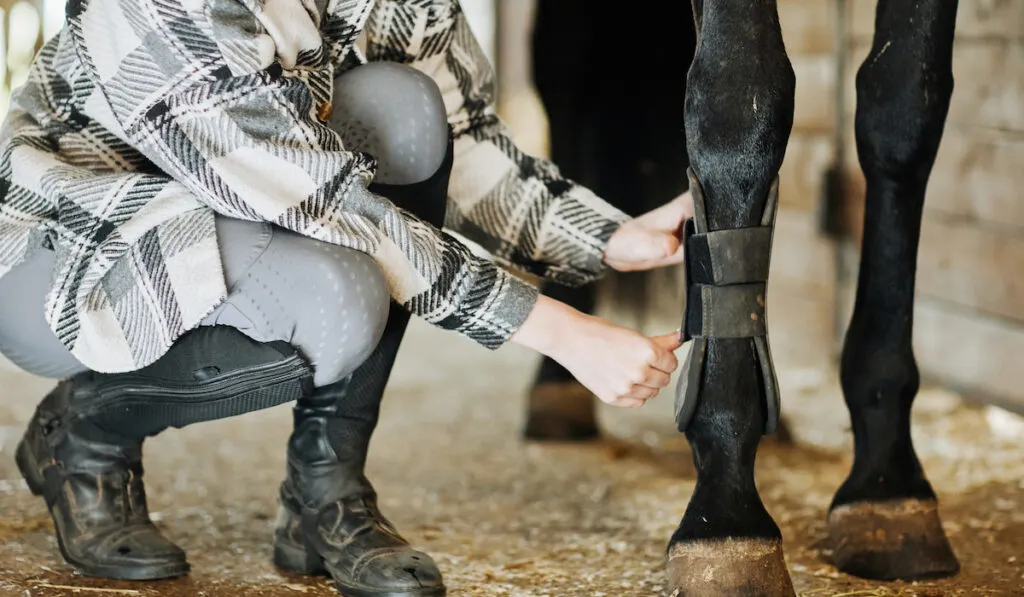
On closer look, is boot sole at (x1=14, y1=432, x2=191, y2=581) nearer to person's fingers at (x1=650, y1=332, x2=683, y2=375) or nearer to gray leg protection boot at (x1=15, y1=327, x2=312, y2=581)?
gray leg protection boot at (x1=15, y1=327, x2=312, y2=581)

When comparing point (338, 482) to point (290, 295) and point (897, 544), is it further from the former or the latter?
point (897, 544)

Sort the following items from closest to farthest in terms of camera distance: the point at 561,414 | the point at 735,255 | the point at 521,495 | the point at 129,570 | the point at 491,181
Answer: the point at 735,255, the point at 129,570, the point at 491,181, the point at 521,495, the point at 561,414

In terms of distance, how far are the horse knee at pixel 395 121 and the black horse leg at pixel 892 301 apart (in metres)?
0.39

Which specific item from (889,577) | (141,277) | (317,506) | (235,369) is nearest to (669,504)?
(889,577)

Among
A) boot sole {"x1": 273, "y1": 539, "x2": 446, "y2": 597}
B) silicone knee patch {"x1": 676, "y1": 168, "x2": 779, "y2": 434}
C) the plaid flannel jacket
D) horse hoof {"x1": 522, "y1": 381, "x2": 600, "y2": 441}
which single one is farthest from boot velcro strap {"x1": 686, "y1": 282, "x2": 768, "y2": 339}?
horse hoof {"x1": 522, "y1": 381, "x2": 600, "y2": 441}

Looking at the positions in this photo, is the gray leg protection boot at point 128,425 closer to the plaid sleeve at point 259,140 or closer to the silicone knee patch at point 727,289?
the plaid sleeve at point 259,140

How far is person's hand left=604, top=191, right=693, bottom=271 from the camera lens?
1120 mm

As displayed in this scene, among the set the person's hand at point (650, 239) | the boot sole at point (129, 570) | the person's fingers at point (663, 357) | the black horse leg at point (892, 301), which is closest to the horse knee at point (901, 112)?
the black horse leg at point (892, 301)

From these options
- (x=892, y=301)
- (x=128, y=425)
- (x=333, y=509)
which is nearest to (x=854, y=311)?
(x=892, y=301)

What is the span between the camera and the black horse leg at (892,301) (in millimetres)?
1085

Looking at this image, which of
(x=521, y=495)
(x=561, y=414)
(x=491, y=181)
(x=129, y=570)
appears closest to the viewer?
(x=129, y=570)

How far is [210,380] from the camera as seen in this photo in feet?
3.34

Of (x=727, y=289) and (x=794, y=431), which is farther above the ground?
(x=727, y=289)

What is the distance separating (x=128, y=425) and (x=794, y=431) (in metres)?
1.07
